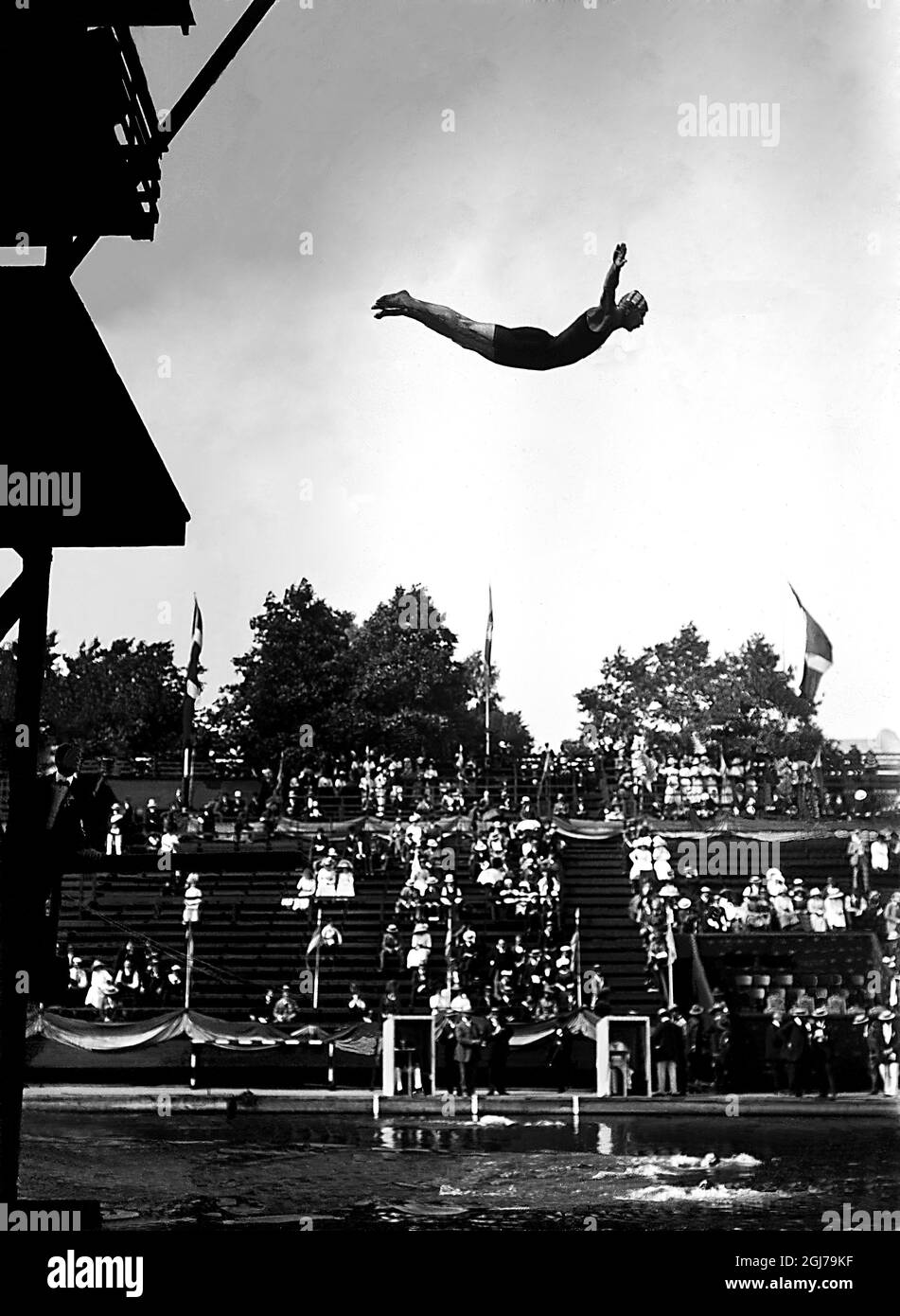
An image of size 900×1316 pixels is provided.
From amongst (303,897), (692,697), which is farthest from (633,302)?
(692,697)

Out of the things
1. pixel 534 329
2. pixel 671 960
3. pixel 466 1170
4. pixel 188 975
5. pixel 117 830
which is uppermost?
pixel 534 329

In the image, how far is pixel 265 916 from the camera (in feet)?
102

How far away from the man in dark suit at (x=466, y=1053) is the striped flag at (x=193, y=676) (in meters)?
15.5

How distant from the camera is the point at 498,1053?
2323 cm

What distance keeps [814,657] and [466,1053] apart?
1718 centimetres

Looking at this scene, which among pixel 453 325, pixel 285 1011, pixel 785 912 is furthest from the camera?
pixel 785 912

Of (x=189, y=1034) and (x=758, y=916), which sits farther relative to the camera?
(x=758, y=916)

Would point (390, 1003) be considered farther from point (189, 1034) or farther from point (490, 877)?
point (490, 877)

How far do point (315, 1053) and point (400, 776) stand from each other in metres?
16.0

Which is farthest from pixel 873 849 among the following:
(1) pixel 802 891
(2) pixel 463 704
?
(2) pixel 463 704

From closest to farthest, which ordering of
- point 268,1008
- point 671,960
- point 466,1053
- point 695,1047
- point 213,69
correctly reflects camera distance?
point 213,69
point 466,1053
point 695,1047
point 671,960
point 268,1008

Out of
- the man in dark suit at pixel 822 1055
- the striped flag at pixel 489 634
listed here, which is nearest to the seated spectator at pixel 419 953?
the man in dark suit at pixel 822 1055

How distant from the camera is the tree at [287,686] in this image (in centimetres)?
6216

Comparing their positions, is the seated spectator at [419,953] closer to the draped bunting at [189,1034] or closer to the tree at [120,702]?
the draped bunting at [189,1034]
